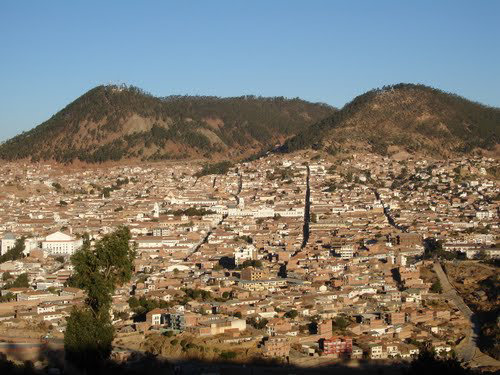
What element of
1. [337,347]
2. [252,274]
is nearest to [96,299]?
[337,347]

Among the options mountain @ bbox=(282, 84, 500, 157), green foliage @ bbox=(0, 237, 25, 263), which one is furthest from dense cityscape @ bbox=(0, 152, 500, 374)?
mountain @ bbox=(282, 84, 500, 157)

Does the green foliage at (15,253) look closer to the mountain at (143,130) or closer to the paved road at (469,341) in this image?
the paved road at (469,341)

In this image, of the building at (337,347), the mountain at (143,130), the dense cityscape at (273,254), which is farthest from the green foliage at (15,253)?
the mountain at (143,130)

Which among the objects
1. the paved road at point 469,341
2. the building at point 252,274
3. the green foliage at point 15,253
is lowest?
the paved road at point 469,341

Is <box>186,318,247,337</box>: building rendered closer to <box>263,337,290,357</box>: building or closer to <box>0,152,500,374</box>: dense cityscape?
<box>0,152,500,374</box>: dense cityscape

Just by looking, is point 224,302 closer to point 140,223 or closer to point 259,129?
point 140,223

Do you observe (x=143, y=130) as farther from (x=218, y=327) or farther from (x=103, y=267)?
(x=103, y=267)
